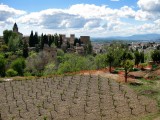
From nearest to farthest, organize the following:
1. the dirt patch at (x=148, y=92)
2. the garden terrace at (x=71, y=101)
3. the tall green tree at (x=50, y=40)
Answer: the garden terrace at (x=71, y=101) < the dirt patch at (x=148, y=92) < the tall green tree at (x=50, y=40)

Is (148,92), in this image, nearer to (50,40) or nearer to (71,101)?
(71,101)

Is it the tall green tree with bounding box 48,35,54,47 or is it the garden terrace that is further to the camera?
the tall green tree with bounding box 48,35,54,47

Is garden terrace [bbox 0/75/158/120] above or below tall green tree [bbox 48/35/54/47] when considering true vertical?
below

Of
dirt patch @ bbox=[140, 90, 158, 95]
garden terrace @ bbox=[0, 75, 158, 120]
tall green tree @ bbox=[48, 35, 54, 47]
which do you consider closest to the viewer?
garden terrace @ bbox=[0, 75, 158, 120]

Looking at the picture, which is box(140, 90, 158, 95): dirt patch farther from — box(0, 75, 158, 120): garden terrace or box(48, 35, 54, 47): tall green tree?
box(48, 35, 54, 47): tall green tree

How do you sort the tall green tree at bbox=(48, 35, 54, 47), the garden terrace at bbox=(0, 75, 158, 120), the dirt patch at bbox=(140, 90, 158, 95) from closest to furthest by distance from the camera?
the garden terrace at bbox=(0, 75, 158, 120) < the dirt patch at bbox=(140, 90, 158, 95) < the tall green tree at bbox=(48, 35, 54, 47)

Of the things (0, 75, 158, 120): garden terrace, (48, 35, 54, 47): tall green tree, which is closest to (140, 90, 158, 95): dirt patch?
(0, 75, 158, 120): garden terrace

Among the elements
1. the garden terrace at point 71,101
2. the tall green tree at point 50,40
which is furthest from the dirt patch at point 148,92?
the tall green tree at point 50,40

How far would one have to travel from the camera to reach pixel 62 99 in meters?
24.3

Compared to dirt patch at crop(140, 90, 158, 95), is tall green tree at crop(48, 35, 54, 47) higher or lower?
higher

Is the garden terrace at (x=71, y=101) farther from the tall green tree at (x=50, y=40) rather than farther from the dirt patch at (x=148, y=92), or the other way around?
the tall green tree at (x=50, y=40)

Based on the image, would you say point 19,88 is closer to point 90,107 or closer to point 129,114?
point 90,107

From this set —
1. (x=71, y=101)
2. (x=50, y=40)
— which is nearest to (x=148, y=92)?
(x=71, y=101)

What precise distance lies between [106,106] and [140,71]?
18.5m
